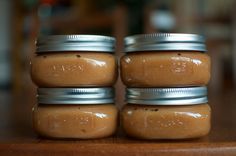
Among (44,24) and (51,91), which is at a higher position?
(44,24)

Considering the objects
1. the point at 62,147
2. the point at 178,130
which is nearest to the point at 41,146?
the point at 62,147

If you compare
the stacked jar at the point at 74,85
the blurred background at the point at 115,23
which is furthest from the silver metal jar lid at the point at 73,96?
the blurred background at the point at 115,23

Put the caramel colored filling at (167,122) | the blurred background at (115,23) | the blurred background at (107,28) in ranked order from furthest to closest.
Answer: the blurred background at (115,23)
the blurred background at (107,28)
the caramel colored filling at (167,122)

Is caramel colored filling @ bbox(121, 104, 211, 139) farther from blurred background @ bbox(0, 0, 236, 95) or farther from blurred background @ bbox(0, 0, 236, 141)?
blurred background @ bbox(0, 0, 236, 95)

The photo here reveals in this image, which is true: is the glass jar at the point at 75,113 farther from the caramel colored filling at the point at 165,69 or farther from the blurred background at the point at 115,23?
the blurred background at the point at 115,23

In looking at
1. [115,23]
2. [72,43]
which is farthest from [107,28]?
[72,43]

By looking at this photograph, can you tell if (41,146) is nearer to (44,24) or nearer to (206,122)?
(206,122)

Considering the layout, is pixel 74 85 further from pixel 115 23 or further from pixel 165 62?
pixel 115 23

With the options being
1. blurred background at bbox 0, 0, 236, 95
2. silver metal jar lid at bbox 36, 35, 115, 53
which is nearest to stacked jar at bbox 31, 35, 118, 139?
silver metal jar lid at bbox 36, 35, 115, 53
